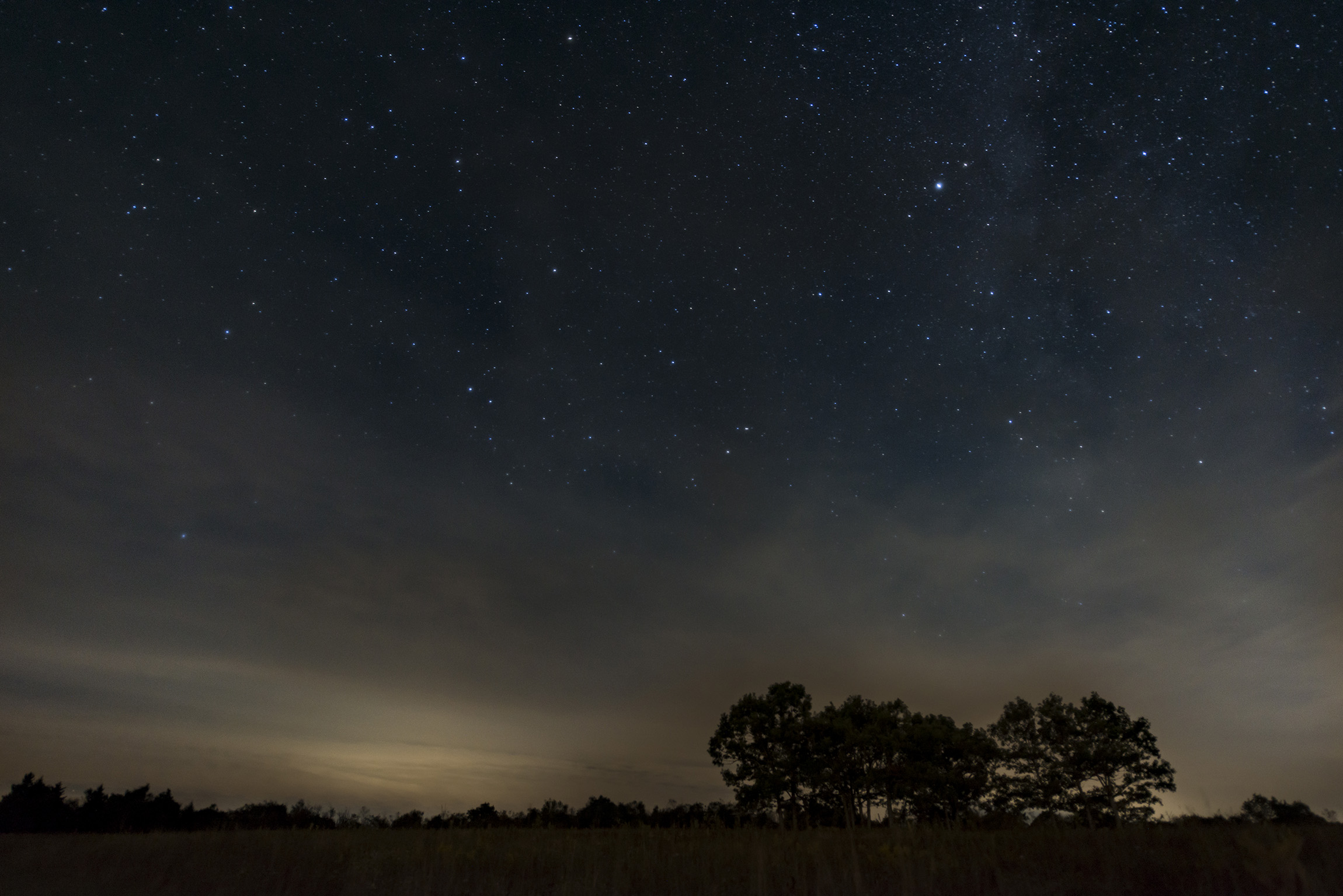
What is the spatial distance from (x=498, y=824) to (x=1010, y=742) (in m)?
40.0

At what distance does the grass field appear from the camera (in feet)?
23.4

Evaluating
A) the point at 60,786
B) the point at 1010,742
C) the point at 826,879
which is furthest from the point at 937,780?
the point at 60,786

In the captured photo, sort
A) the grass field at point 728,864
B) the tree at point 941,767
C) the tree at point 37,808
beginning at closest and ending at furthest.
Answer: the grass field at point 728,864, the tree at point 37,808, the tree at point 941,767

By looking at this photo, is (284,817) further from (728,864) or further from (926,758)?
(926,758)

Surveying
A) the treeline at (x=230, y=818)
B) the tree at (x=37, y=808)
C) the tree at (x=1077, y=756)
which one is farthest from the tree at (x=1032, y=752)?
the tree at (x=37, y=808)

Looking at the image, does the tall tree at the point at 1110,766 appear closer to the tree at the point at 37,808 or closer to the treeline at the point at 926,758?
the treeline at the point at 926,758

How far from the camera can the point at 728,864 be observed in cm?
898

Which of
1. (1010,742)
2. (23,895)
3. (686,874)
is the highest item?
(1010,742)

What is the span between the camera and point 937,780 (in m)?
36.7

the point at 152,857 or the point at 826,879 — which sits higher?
the point at 826,879

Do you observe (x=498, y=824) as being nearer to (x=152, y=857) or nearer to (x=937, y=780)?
(x=152, y=857)

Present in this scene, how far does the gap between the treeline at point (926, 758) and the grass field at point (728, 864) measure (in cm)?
2875

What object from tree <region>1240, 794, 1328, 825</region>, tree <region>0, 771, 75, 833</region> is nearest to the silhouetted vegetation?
tree <region>0, 771, 75, 833</region>

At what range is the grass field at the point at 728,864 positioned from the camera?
23.4 feet
